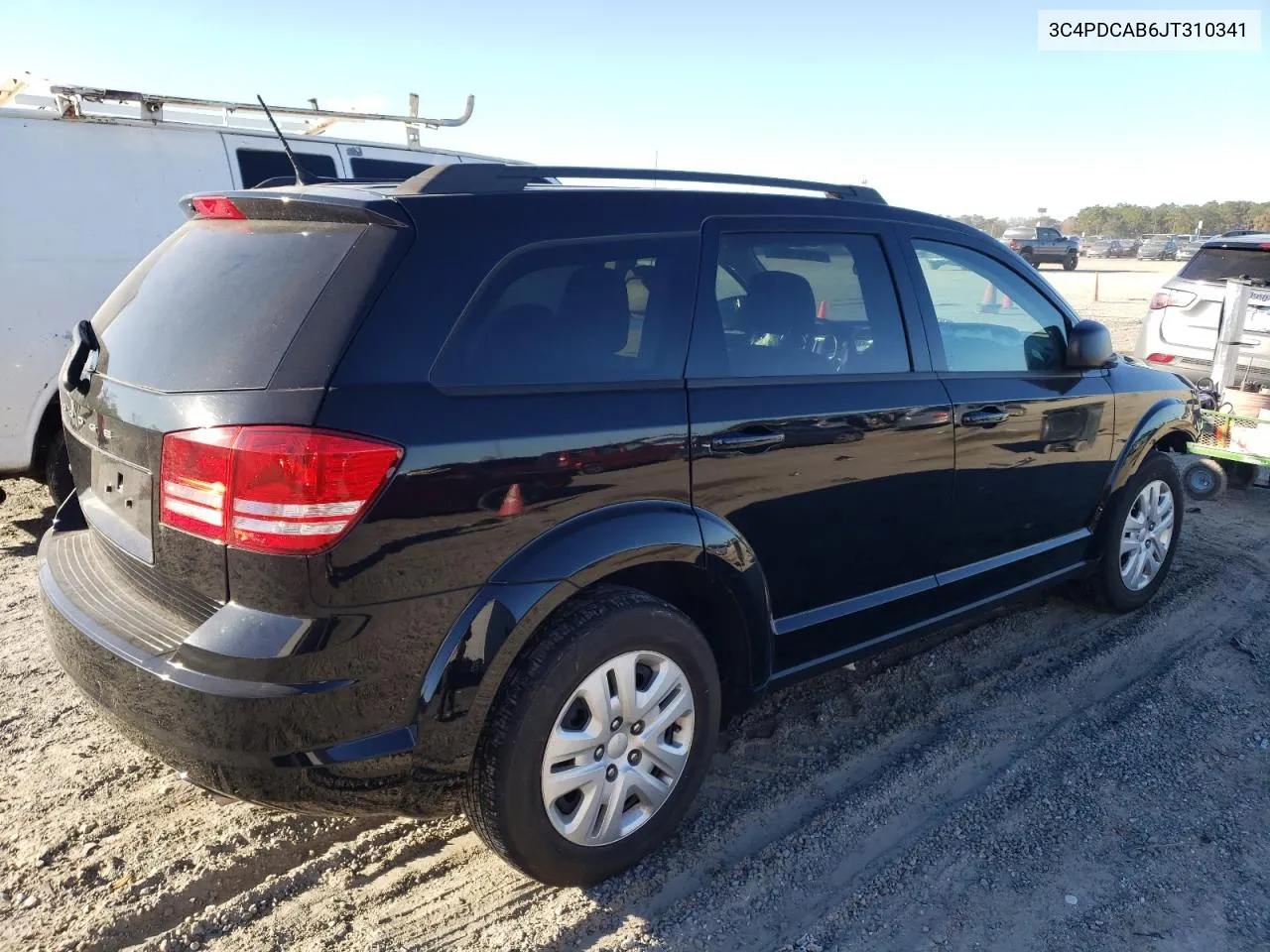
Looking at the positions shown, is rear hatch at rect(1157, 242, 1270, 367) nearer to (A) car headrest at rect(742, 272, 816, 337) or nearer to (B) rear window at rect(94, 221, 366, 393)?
(A) car headrest at rect(742, 272, 816, 337)

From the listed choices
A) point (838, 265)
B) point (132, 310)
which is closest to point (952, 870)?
point (838, 265)

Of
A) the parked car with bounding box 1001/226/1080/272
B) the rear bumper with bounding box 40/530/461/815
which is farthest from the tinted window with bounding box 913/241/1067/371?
the parked car with bounding box 1001/226/1080/272

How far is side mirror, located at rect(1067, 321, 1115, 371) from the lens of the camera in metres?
3.95

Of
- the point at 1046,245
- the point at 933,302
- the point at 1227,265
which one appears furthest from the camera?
the point at 1046,245

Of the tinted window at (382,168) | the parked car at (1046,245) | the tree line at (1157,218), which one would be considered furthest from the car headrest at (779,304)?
the tree line at (1157,218)

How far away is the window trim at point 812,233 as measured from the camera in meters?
2.87

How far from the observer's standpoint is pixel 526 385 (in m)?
2.43

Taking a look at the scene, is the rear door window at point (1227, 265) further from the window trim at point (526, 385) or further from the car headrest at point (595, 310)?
the car headrest at point (595, 310)

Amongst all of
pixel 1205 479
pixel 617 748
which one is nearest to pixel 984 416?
pixel 617 748

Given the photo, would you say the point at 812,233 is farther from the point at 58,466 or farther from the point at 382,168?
the point at 382,168

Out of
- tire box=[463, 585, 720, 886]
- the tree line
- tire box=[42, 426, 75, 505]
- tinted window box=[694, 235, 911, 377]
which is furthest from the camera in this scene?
the tree line

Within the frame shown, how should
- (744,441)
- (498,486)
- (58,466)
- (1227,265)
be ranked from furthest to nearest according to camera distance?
(1227,265), (58,466), (744,441), (498,486)

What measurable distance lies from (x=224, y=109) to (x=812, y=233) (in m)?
4.46

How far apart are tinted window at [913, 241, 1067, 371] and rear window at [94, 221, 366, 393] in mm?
2250
